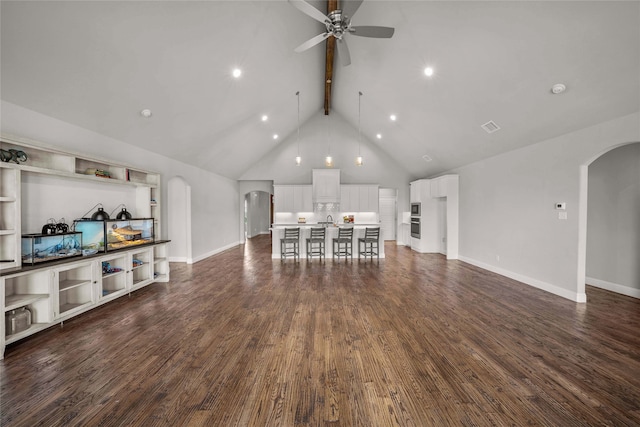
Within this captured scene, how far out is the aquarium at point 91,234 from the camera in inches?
137

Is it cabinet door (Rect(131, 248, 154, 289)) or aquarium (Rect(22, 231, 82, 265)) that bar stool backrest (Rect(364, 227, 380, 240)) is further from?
aquarium (Rect(22, 231, 82, 265))

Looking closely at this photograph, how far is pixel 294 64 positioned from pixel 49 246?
475 centimetres

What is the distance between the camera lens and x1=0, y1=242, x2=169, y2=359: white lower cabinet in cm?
264

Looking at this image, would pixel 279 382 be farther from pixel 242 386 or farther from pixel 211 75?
pixel 211 75

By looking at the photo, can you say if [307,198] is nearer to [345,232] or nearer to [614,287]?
[345,232]

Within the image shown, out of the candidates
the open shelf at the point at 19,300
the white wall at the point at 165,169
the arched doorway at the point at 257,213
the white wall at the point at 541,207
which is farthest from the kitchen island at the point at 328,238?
the open shelf at the point at 19,300

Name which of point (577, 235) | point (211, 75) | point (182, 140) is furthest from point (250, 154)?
point (577, 235)

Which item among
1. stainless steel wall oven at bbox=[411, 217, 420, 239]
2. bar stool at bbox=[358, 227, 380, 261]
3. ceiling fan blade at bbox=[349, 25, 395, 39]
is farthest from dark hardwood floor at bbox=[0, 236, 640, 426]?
stainless steel wall oven at bbox=[411, 217, 420, 239]

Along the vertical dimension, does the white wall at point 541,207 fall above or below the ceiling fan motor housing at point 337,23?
below

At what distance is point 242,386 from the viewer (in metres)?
2.02

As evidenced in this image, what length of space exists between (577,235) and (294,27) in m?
5.34

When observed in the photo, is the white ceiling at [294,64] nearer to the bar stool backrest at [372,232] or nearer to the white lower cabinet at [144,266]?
the white lower cabinet at [144,266]

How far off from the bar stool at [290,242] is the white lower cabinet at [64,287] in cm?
291

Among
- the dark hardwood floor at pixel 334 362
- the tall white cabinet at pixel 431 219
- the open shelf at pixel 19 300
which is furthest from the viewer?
the tall white cabinet at pixel 431 219
